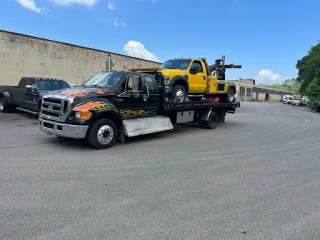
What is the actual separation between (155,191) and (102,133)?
3.01 metres

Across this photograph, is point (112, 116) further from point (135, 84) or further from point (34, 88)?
point (34, 88)

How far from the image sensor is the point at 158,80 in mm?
8922

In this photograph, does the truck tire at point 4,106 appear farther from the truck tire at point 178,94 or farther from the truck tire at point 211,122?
the truck tire at point 211,122

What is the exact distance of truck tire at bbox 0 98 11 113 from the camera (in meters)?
13.1

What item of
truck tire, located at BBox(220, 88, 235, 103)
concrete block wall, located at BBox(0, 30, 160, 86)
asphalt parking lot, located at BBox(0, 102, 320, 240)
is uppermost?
concrete block wall, located at BBox(0, 30, 160, 86)

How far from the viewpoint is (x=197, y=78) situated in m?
10.1

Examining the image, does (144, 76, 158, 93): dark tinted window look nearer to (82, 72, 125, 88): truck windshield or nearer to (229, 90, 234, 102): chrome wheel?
(82, 72, 125, 88): truck windshield

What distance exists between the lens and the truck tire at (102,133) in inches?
263

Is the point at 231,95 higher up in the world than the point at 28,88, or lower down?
lower down

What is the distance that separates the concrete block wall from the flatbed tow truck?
12.4m

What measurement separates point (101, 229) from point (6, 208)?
1.43 meters

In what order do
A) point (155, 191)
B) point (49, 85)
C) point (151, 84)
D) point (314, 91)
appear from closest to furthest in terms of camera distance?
1. point (155, 191)
2. point (151, 84)
3. point (49, 85)
4. point (314, 91)

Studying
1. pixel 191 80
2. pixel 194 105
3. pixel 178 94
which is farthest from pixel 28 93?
pixel 194 105

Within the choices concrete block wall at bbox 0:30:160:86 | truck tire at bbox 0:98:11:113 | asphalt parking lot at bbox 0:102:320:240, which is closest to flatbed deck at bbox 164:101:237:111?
asphalt parking lot at bbox 0:102:320:240
